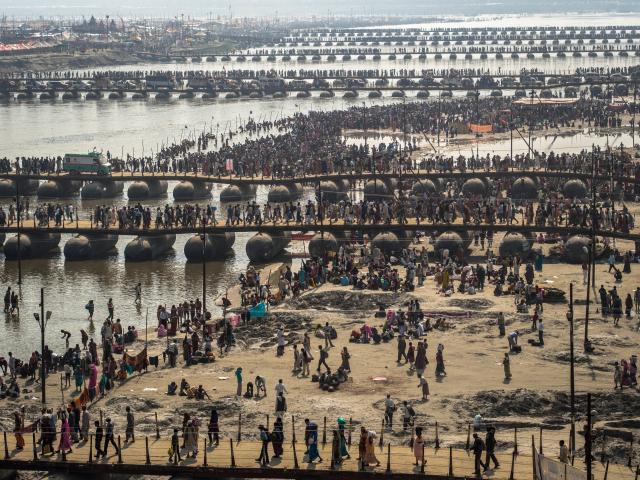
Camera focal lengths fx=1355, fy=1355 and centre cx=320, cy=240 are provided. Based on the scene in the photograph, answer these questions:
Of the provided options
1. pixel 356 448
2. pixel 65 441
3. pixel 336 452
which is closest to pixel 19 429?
pixel 65 441

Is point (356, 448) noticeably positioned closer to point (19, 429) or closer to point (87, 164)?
point (19, 429)

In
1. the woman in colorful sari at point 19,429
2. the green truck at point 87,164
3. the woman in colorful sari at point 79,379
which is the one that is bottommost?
the woman in colorful sari at point 79,379

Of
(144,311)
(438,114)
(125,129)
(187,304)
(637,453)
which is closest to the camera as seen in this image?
(637,453)

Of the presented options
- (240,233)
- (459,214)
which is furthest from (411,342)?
(240,233)

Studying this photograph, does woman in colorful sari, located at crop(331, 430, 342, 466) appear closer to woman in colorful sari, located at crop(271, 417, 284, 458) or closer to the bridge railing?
the bridge railing

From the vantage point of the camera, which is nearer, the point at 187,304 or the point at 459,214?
the point at 187,304

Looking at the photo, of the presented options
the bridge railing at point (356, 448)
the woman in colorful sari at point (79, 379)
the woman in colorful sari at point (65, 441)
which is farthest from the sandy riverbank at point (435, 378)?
the woman in colorful sari at point (65, 441)

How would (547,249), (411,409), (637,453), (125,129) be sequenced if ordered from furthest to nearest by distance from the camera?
(125,129) → (547,249) → (411,409) → (637,453)

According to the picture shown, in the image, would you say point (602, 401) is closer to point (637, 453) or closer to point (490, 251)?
point (637, 453)

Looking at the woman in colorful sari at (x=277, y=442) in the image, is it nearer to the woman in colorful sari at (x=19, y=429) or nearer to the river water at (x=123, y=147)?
the woman in colorful sari at (x=19, y=429)
